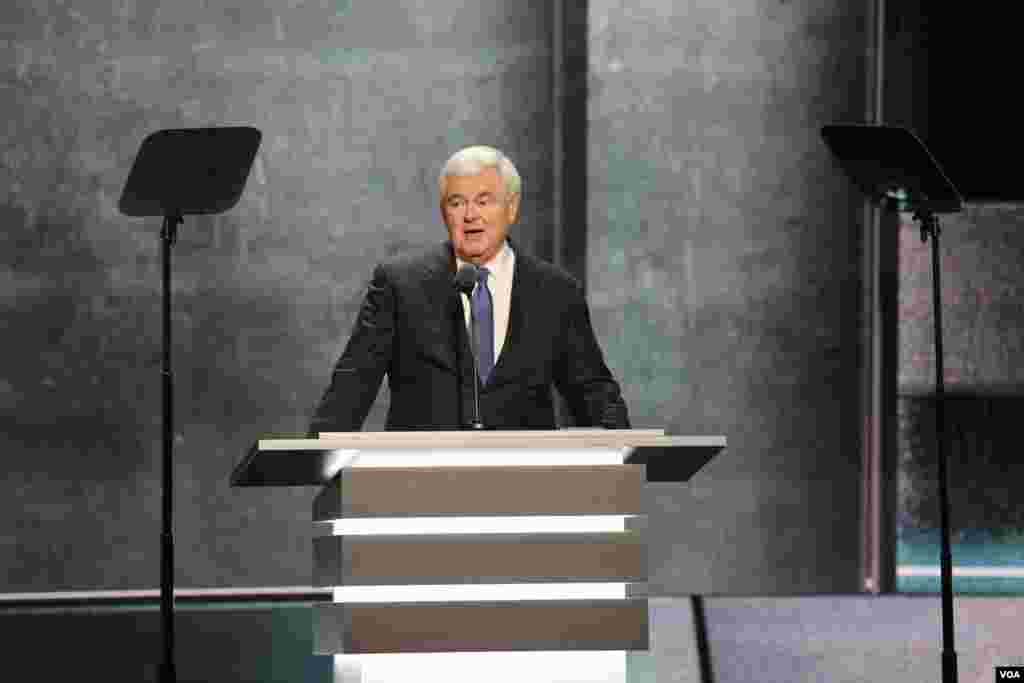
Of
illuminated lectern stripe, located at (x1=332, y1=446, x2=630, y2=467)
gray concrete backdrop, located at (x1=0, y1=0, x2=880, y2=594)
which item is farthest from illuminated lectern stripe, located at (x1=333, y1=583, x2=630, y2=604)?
gray concrete backdrop, located at (x1=0, y1=0, x2=880, y2=594)

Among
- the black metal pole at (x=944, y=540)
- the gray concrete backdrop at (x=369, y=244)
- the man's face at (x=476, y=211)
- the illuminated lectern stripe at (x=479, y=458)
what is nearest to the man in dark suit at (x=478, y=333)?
the man's face at (x=476, y=211)

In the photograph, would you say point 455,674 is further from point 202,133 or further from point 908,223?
point 908,223

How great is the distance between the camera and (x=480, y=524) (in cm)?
348

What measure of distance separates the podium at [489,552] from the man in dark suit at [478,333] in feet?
2.22

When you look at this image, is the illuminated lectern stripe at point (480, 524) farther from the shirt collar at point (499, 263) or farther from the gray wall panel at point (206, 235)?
the gray wall panel at point (206, 235)

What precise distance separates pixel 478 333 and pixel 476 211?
0.29 m

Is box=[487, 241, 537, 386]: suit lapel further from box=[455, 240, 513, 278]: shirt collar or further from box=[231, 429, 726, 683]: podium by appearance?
box=[231, 429, 726, 683]: podium

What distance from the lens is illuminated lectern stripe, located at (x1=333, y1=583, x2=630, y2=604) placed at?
3445mm

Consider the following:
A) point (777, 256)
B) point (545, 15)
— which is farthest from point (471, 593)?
point (545, 15)

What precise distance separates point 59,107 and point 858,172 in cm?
317

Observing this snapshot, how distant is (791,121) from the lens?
638cm

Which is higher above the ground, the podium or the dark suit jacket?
the dark suit jacket

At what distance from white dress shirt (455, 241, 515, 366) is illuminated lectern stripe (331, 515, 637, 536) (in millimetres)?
790

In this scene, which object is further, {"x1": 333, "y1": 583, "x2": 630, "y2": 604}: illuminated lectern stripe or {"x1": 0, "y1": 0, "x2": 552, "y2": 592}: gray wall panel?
{"x1": 0, "y1": 0, "x2": 552, "y2": 592}: gray wall panel
